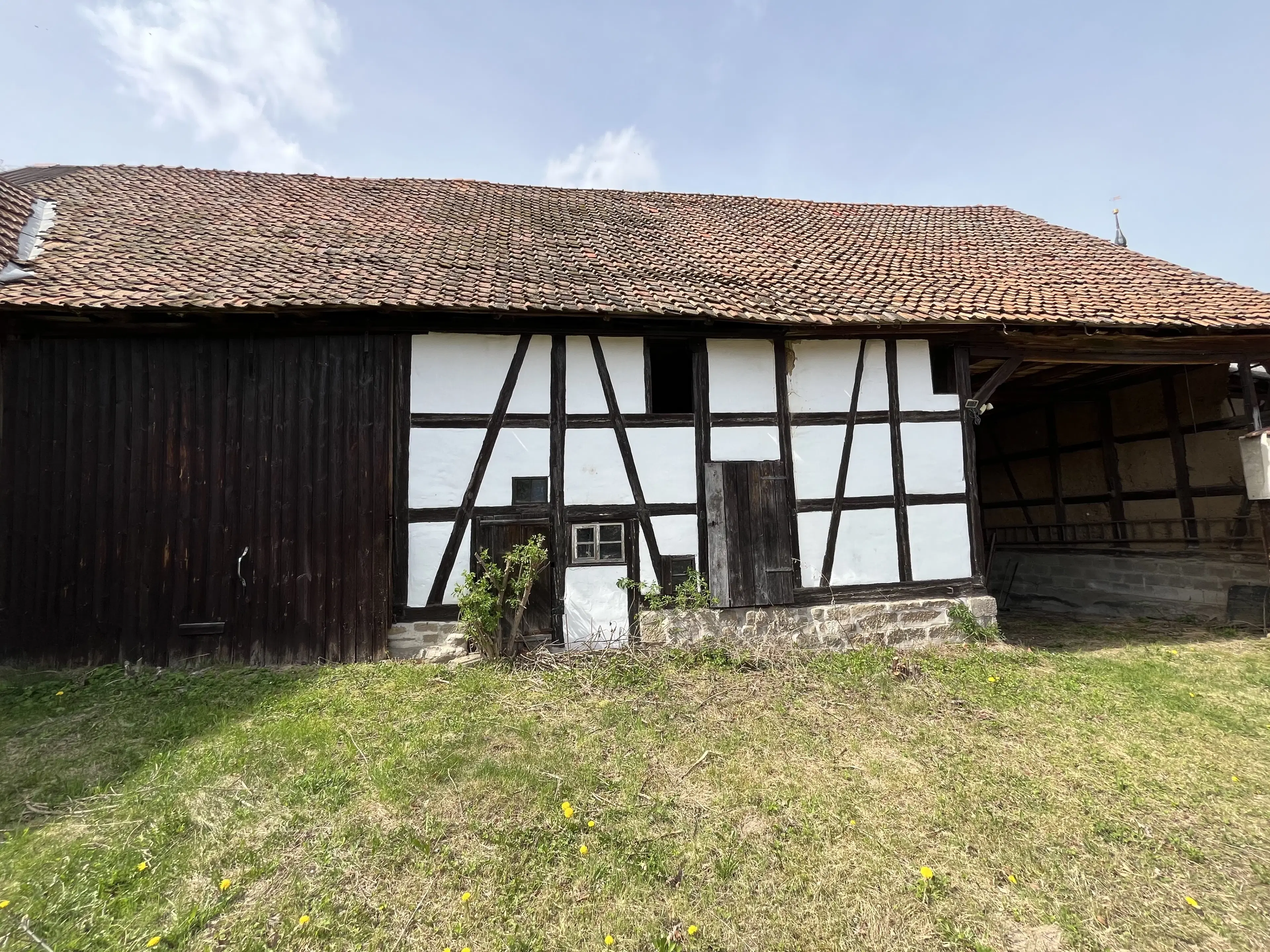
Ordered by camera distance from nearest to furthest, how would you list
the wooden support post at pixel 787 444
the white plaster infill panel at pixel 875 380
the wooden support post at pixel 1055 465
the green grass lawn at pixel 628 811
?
the green grass lawn at pixel 628 811 < the wooden support post at pixel 787 444 < the white plaster infill panel at pixel 875 380 < the wooden support post at pixel 1055 465

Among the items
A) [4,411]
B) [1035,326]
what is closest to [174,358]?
[4,411]

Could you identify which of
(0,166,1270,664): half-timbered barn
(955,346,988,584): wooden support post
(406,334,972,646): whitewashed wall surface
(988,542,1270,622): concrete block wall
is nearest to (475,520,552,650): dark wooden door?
(0,166,1270,664): half-timbered barn

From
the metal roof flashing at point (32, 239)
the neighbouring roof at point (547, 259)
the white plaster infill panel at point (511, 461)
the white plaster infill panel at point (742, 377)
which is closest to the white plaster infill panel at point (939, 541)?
the white plaster infill panel at point (742, 377)

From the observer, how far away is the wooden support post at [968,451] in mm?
7141

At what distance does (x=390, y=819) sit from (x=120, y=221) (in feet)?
A: 29.2

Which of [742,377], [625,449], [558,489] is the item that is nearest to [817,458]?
[742,377]

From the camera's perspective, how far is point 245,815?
3439 mm

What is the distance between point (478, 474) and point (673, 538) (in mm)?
2388

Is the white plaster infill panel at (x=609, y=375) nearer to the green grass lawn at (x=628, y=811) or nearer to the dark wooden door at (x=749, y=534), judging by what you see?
the dark wooden door at (x=749, y=534)

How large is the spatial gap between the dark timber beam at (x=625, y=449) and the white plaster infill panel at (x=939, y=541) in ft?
10.6

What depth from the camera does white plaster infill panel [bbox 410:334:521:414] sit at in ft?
20.8

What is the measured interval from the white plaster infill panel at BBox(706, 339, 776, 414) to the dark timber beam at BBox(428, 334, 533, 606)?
2.30 metres

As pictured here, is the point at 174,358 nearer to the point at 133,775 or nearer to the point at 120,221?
the point at 120,221

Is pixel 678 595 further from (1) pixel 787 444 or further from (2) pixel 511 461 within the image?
(2) pixel 511 461
